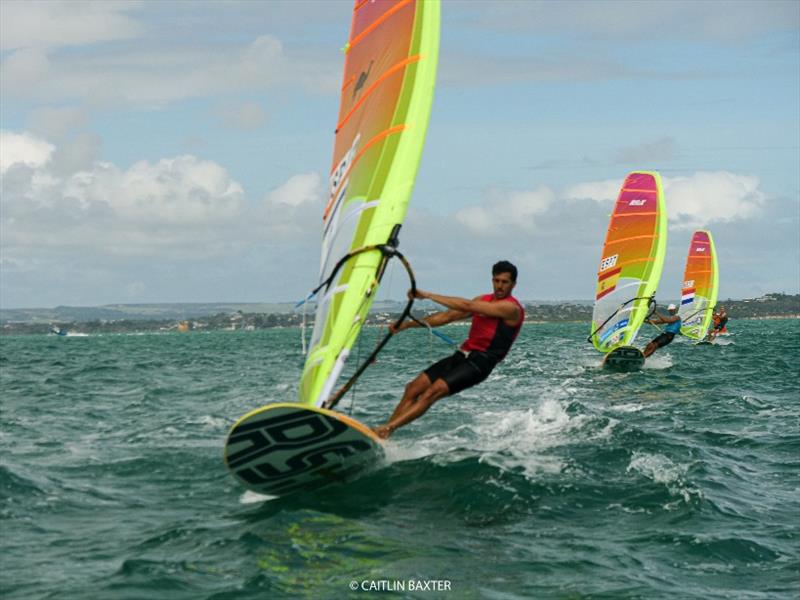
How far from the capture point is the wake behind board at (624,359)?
24.4 m

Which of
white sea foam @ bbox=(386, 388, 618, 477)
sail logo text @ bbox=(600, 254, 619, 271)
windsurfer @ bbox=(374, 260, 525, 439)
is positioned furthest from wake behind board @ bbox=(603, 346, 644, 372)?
windsurfer @ bbox=(374, 260, 525, 439)

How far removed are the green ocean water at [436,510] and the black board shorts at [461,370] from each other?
94 centimetres

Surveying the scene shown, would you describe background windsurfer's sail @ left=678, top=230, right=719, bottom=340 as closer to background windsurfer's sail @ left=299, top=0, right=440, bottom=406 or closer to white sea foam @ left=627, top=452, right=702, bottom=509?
white sea foam @ left=627, top=452, right=702, bottom=509

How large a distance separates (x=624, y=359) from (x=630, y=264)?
2.58 meters

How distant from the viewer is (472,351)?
9.30m

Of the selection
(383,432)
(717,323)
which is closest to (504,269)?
(383,432)

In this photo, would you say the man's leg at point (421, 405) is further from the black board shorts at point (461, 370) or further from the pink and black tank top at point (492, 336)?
the pink and black tank top at point (492, 336)

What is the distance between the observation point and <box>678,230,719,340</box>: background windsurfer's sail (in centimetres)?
4044

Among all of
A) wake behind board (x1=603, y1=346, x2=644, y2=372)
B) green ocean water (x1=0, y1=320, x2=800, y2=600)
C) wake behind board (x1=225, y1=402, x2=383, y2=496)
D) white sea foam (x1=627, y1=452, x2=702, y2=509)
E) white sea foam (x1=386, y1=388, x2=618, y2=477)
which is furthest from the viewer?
wake behind board (x1=603, y1=346, x2=644, y2=372)

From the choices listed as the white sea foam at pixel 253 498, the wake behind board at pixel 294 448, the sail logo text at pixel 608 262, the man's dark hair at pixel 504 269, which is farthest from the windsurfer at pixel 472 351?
the sail logo text at pixel 608 262

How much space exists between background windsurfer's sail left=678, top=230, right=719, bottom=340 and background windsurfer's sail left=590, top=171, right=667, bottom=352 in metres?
15.0

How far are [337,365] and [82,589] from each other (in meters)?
2.82

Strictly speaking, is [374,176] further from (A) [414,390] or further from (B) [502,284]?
(A) [414,390]

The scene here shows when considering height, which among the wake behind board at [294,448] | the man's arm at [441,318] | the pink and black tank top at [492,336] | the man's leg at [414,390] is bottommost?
the wake behind board at [294,448]
